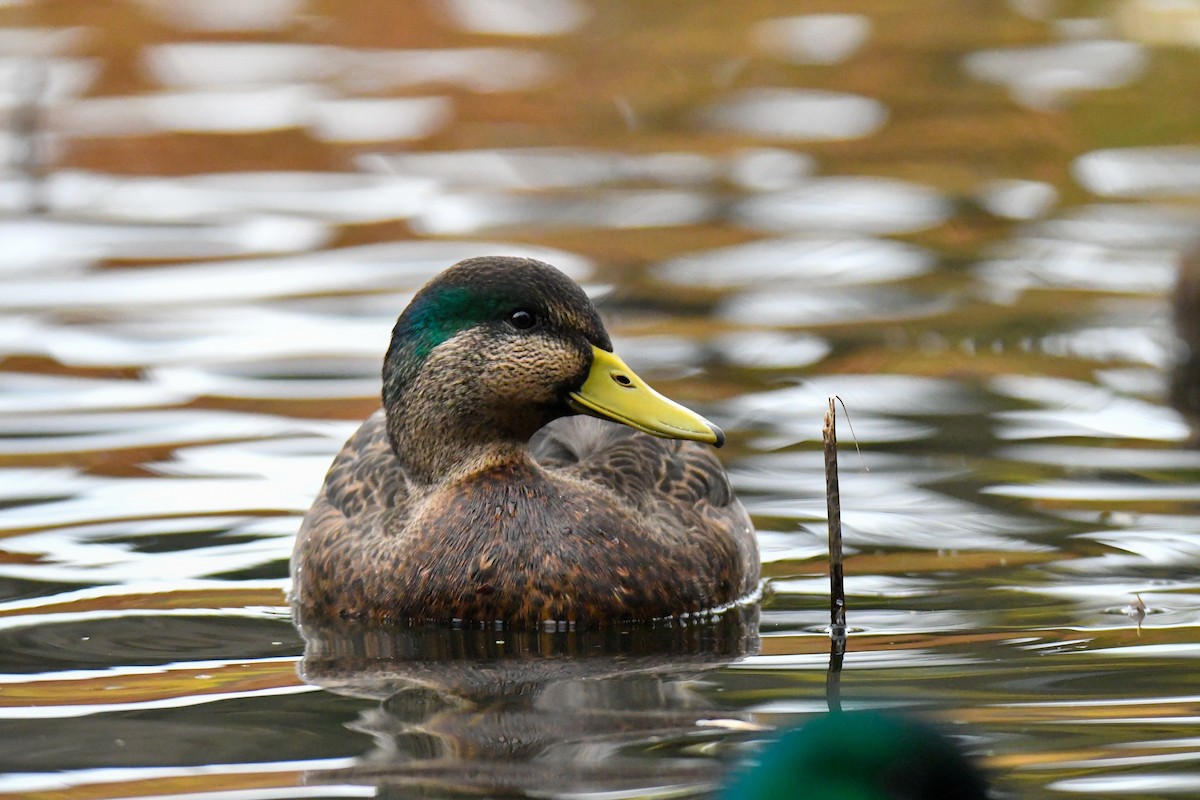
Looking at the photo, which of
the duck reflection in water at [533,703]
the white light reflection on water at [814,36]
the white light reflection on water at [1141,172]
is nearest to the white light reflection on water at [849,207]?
the white light reflection on water at [1141,172]

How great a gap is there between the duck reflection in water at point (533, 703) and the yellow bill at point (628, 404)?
2.23 feet

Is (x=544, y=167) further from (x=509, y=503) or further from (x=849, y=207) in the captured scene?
(x=509, y=503)

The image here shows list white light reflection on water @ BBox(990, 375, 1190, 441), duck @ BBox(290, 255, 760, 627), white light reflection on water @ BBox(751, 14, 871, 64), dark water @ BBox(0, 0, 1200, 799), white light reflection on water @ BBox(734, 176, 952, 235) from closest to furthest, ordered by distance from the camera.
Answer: dark water @ BBox(0, 0, 1200, 799)
duck @ BBox(290, 255, 760, 627)
white light reflection on water @ BBox(990, 375, 1190, 441)
white light reflection on water @ BBox(734, 176, 952, 235)
white light reflection on water @ BBox(751, 14, 871, 64)

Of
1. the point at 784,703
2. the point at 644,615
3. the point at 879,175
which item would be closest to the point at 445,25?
the point at 879,175

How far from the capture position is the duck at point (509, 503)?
25.6 feet

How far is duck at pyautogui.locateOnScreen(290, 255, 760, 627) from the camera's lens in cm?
781

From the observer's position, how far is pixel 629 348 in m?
11.8

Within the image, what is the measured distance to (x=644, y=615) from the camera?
7883 millimetres

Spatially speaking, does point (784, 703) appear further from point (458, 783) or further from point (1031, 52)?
point (1031, 52)

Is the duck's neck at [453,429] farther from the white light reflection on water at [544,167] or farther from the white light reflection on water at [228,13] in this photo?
the white light reflection on water at [228,13]

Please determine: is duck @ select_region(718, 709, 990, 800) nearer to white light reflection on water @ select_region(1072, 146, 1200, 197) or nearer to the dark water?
the dark water

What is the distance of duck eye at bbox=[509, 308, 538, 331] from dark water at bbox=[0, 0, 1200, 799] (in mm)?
1076

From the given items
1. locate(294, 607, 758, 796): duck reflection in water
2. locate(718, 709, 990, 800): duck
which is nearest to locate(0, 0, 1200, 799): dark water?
locate(294, 607, 758, 796): duck reflection in water

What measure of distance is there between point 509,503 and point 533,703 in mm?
1268
